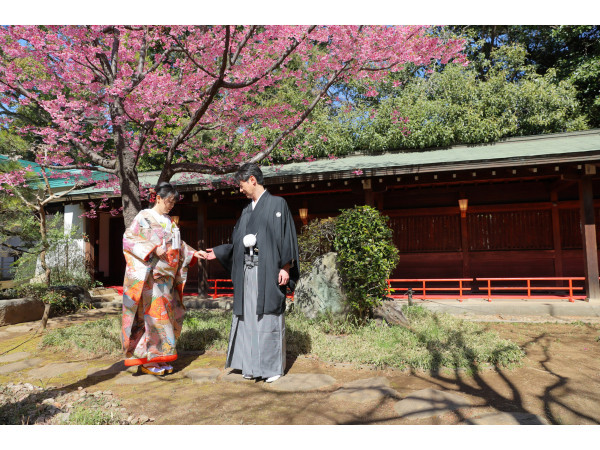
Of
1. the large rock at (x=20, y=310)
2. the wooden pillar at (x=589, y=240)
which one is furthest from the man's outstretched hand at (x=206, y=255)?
the wooden pillar at (x=589, y=240)

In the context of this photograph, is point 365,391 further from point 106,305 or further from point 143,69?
point 106,305

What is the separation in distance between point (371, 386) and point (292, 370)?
96cm

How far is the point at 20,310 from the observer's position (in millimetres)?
7449

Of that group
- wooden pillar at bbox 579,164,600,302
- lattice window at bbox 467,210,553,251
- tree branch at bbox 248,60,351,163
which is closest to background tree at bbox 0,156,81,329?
tree branch at bbox 248,60,351,163

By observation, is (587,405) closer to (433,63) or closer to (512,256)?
(512,256)

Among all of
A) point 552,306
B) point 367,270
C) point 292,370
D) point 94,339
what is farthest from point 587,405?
point 94,339

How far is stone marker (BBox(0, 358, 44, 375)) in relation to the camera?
4.32 meters

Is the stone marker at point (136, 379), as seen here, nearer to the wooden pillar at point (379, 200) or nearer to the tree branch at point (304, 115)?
the tree branch at point (304, 115)

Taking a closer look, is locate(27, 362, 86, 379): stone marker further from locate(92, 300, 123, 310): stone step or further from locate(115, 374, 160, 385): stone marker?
locate(92, 300, 123, 310): stone step

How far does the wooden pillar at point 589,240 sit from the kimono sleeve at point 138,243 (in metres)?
8.14

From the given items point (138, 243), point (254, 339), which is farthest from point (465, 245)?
point (138, 243)

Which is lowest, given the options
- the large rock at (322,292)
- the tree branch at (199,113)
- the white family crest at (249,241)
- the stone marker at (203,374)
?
the stone marker at (203,374)

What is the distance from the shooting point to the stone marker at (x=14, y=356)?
4.80m

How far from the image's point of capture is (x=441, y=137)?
13742mm
